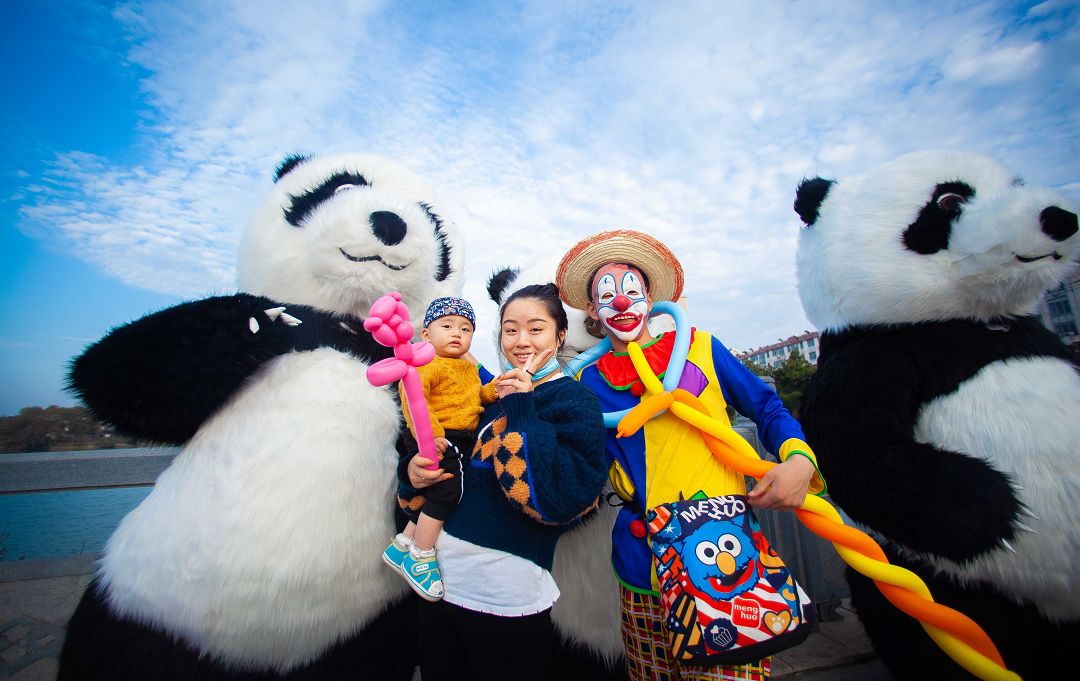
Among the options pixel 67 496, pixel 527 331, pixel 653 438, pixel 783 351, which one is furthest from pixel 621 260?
pixel 783 351

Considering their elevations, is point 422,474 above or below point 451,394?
below

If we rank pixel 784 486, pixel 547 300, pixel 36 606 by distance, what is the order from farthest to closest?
pixel 36 606, pixel 547 300, pixel 784 486

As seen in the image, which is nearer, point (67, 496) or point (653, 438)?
point (653, 438)

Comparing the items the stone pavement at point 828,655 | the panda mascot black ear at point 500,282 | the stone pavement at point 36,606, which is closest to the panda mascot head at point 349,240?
the panda mascot black ear at point 500,282

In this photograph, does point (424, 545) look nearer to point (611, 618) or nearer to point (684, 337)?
point (611, 618)

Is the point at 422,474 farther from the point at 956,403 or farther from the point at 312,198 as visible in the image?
the point at 956,403

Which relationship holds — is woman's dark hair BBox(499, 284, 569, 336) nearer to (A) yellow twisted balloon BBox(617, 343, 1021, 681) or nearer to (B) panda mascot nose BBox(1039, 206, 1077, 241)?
(A) yellow twisted balloon BBox(617, 343, 1021, 681)

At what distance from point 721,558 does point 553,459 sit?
0.51 metres

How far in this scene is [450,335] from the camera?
1.42 metres

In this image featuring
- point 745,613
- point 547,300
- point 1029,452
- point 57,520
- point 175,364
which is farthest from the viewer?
point 57,520

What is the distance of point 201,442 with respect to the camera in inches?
53.3

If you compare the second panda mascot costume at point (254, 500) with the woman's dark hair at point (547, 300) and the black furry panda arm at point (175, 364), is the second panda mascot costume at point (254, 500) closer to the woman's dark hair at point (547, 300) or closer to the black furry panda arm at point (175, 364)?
the black furry panda arm at point (175, 364)

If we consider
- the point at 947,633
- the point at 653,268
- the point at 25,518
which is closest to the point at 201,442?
the point at 653,268

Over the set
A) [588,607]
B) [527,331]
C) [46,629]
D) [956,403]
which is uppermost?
[527,331]
